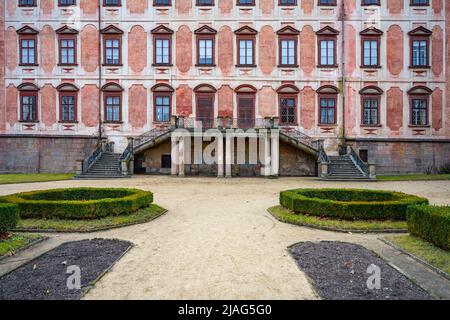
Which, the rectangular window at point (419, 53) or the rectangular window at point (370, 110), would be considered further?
the rectangular window at point (370, 110)

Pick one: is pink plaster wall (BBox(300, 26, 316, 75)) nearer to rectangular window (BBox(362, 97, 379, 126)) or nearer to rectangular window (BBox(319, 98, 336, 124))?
rectangular window (BBox(319, 98, 336, 124))

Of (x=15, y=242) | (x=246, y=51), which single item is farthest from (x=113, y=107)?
(x=15, y=242)

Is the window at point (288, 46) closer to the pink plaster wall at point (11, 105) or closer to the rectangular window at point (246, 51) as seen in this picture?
the rectangular window at point (246, 51)

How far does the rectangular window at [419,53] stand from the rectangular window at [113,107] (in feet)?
77.8

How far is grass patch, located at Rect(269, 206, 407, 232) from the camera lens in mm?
9477

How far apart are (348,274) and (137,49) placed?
86.3 ft

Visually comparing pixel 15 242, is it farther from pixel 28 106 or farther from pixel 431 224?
pixel 28 106

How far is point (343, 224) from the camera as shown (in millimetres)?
9930

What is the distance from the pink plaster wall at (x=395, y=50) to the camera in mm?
27719

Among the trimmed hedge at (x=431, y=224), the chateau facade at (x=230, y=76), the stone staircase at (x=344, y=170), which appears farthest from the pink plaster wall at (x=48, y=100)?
the trimmed hedge at (x=431, y=224)

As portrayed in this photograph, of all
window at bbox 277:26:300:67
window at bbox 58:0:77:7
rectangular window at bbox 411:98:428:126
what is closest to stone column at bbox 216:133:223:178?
window at bbox 277:26:300:67
